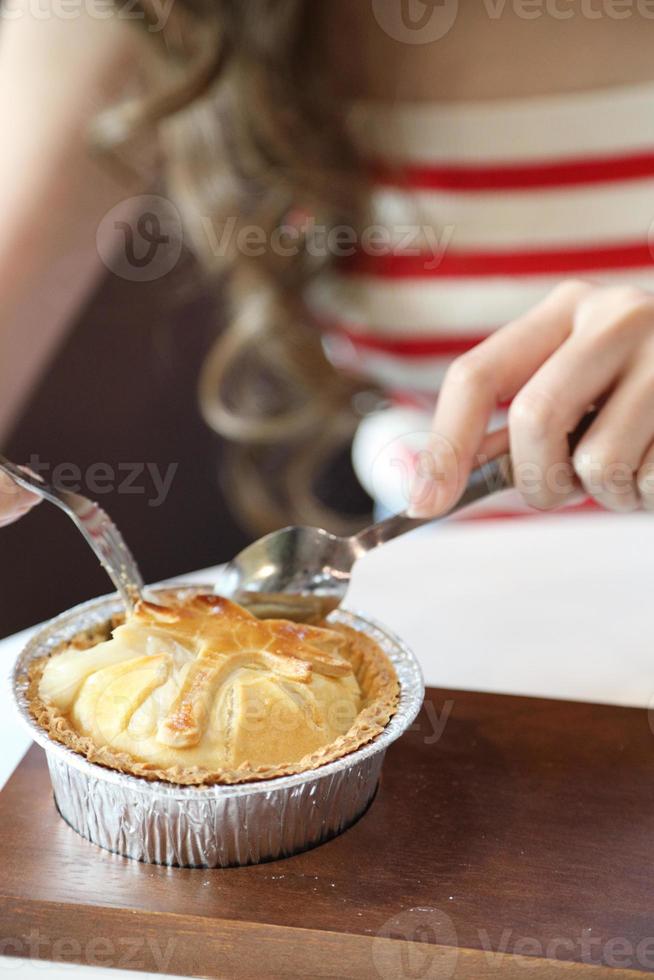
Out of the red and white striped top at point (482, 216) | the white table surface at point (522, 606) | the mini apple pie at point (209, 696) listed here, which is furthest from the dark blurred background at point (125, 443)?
the mini apple pie at point (209, 696)

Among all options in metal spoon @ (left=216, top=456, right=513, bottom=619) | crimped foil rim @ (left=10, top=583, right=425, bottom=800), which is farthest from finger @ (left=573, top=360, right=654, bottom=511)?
crimped foil rim @ (left=10, top=583, right=425, bottom=800)

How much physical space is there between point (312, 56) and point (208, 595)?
122 centimetres

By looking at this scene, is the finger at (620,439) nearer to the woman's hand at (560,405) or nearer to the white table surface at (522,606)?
the woman's hand at (560,405)

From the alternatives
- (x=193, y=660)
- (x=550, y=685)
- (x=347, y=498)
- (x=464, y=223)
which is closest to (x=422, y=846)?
(x=193, y=660)

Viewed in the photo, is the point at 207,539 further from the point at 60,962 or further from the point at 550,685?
the point at 60,962

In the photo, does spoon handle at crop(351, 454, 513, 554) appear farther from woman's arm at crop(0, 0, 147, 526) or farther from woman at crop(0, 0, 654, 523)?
woman's arm at crop(0, 0, 147, 526)

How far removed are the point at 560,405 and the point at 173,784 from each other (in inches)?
20.1

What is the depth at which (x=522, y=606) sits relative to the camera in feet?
4.40

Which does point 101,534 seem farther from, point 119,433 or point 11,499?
point 119,433

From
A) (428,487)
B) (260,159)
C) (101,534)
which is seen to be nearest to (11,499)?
(101,534)

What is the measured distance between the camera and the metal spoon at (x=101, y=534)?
925 millimetres

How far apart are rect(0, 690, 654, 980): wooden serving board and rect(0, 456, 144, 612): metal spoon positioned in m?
0.19

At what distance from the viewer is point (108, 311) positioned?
2.82 meters

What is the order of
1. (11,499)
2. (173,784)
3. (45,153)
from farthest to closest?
(45,153) < (11,499) < (173,784)
